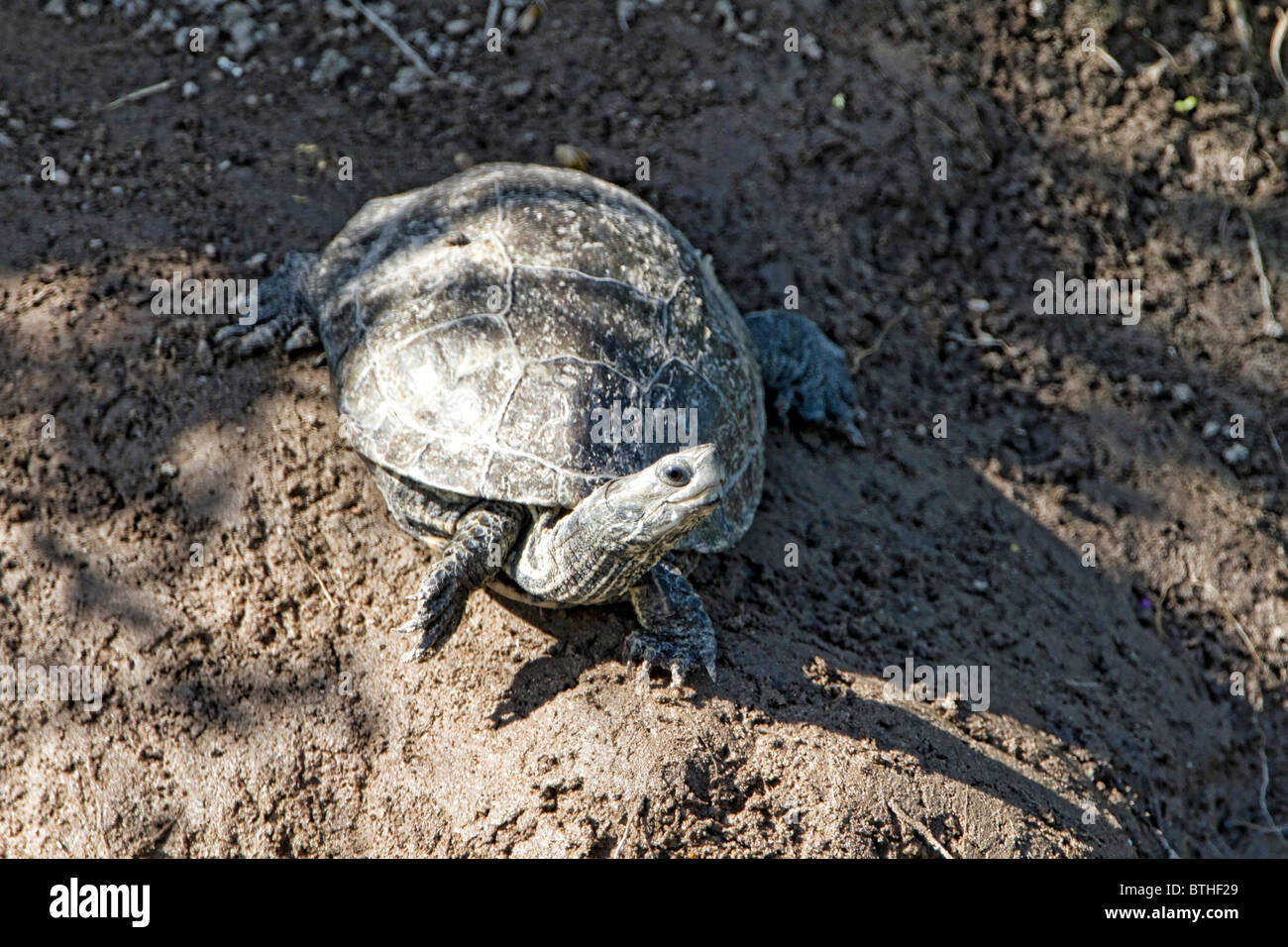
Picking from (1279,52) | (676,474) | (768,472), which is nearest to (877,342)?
(768,472)

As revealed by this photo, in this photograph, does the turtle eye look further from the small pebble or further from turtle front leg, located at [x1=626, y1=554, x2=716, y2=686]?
the small pebble

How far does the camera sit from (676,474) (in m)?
3.80

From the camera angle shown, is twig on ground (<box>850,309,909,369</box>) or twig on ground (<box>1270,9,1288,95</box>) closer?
twig on ground (<box>850,309,909,369</box>)

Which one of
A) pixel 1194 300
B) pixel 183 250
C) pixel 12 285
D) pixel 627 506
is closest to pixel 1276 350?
pixel 1194 300

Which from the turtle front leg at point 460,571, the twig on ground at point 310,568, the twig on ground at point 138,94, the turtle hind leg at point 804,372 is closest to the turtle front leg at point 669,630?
the turtle front leg at point 460,571

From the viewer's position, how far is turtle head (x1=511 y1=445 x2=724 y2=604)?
384 cm

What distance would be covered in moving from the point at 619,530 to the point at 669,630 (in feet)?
2.60

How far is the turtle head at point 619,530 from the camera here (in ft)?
12.6

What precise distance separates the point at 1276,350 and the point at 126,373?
24.1ft

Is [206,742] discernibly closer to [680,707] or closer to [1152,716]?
[680,707]

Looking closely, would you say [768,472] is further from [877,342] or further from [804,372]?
[877,342]

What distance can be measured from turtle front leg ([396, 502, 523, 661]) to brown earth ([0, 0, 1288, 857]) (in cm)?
24

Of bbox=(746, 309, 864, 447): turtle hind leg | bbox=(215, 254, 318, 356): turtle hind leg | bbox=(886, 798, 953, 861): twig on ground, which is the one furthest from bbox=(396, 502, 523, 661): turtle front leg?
bbox=(746, 309, 864, 447): turtle hind leg

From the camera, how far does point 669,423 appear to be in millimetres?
4852
